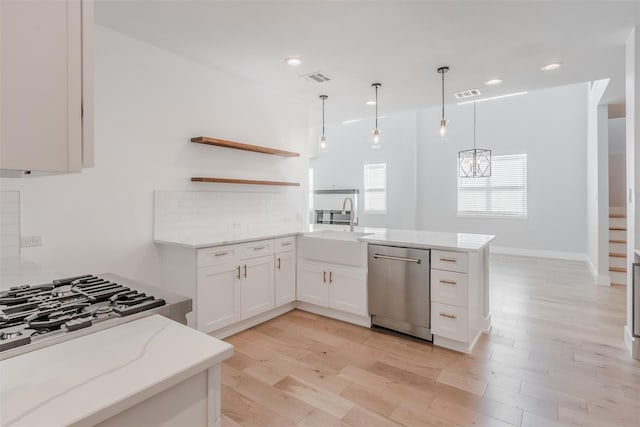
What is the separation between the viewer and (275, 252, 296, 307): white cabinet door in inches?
140

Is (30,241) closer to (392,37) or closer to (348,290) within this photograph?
(348,290)

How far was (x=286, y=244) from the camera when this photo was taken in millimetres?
3646

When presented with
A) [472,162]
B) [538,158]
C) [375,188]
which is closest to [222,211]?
[375,188]

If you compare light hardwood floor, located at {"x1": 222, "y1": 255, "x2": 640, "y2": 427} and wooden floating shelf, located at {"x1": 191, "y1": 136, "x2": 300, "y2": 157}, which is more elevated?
wooden floating shelf, located at {"x1": 191, "y1": 136, "x2": 300, "y2": 157}

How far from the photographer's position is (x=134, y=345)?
96 cm

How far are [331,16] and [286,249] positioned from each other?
222 centimetres

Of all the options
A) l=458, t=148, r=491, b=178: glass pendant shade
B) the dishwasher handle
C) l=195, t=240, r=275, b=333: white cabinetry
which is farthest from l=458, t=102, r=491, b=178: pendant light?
l=195, t=240, r=275, b=333: white cabinetry

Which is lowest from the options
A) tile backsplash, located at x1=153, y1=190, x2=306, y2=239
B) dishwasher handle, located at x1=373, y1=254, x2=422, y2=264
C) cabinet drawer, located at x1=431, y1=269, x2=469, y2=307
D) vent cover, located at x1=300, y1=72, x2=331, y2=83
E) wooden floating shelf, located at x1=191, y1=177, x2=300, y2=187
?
cabinet drawer, located at x1=431, y1=269, x2=469, y2=307

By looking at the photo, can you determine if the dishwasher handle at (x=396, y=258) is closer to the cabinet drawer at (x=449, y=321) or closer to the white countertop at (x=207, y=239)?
the cabinet drawer at (x=449, y=321)

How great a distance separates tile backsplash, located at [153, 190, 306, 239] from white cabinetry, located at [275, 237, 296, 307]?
617 mm

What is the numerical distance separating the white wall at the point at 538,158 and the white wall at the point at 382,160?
0.73 metres

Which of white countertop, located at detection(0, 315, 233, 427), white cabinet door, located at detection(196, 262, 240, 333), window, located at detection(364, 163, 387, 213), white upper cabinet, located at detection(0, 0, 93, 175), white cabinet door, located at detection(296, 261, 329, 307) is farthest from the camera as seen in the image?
window, located at detection(364, 163, 387, 213)

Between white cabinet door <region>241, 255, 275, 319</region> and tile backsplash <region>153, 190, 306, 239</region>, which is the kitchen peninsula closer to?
white cabinet door <region>241, 255, 275, 319</region>

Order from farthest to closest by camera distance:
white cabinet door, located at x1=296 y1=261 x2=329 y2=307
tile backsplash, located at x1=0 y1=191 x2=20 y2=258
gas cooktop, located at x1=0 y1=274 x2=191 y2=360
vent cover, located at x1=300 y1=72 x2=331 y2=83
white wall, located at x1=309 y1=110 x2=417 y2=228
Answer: white wall, located at x1=309 y1=110 x2=417 y2=228
vent cover, located at x1=300 y1=72 x2=331 y2=83
white cabinet door, located at x1=296 y1=261 x2=329 y2=307
tile backsplash, located at x1=0 y1=191 x2=20 y2=258
gas cooktop, located at x1=0 y1=274 x2=191 y2=360
